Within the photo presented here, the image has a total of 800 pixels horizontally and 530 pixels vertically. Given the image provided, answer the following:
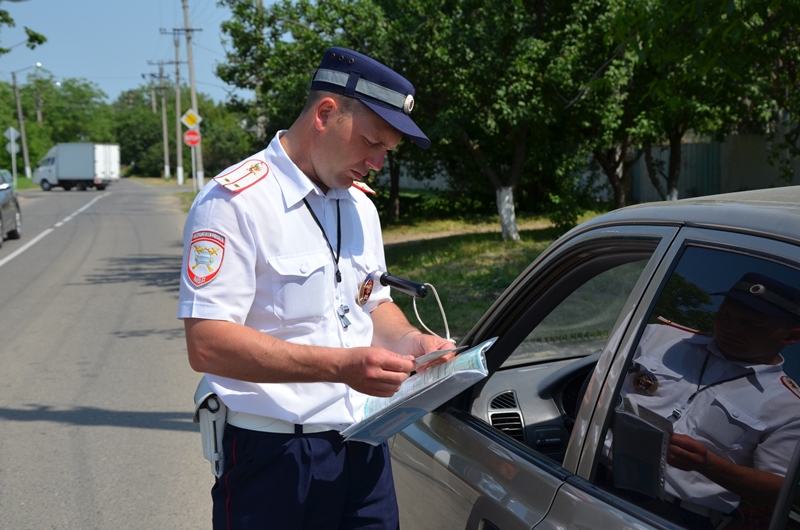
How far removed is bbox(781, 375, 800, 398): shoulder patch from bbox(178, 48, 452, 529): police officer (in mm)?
831

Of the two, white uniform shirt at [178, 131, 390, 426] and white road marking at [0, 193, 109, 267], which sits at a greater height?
white uniform shirt at [178, 131, 390, 426]

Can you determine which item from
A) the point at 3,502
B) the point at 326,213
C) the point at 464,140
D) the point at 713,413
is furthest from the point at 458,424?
the point at 464,140

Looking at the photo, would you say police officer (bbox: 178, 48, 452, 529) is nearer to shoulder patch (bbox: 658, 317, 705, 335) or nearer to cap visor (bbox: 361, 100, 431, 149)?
cap visor (bbox: 361, 100, 431, 149)

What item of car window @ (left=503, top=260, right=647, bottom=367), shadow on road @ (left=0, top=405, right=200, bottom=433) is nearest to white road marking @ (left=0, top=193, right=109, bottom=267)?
shadow on road @ (left=0, top=405, right=200, bottom=433)

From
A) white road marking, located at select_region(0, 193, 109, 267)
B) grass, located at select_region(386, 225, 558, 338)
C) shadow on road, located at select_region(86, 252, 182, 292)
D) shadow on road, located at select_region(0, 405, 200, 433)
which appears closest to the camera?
shadow on road, located at select_region(0, 405, 200, 433)

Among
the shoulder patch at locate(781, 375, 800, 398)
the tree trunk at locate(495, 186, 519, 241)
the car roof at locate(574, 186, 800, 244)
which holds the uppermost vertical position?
the car roof at locate(574, 186, 800, 244)

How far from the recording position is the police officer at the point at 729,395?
1.58m

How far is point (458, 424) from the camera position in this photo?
95.8 inches

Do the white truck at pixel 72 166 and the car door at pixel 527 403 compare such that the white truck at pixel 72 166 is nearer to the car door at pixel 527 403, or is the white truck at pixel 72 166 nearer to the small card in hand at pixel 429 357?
the car door at pixel 527 403

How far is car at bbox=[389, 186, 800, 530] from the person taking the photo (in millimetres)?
1589

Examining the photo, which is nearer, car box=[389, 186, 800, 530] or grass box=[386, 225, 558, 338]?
car box=[389, 186, 800, 530]

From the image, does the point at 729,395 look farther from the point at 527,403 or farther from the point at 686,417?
the point at 527,403

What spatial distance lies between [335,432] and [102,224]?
2573 cm

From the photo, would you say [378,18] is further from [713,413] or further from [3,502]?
[713,413]
